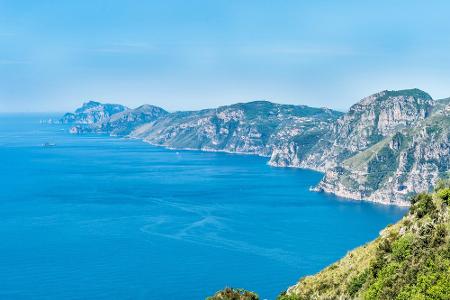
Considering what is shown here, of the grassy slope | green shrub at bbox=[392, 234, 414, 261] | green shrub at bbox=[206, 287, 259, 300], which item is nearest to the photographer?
green shrub at bbox=[206, 287, 259, 300]

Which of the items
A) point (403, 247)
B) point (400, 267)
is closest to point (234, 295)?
point (400, 267)

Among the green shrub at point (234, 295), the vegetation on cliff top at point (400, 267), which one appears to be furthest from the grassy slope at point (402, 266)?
the green shrub at point (234, 295)

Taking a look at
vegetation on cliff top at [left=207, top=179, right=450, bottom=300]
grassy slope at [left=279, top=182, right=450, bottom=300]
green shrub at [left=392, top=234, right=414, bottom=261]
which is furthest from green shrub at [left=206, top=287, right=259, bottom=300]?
green shrub at [left=392, top=234, right=414, bottom=261]

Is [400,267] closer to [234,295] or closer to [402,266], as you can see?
[402,266]

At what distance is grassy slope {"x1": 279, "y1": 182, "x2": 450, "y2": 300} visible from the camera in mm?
71725

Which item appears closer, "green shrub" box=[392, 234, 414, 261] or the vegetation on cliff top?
the vegetation on cliff top

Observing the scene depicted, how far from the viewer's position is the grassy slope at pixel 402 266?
7173cm

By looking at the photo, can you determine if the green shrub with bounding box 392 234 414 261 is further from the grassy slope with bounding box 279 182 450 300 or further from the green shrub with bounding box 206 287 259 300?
the green shrub with bounding box 206 287 259 300

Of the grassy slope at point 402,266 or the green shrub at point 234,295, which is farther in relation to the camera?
the grassy slope at point 402,266

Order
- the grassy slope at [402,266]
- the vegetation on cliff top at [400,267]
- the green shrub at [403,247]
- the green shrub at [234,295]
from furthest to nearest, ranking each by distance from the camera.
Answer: the green shrub at [403,247], the grassy slope at [402,266], the vegetation on cliff top at [400,267], the green shrub at [234,295]

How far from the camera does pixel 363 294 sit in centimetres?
7506

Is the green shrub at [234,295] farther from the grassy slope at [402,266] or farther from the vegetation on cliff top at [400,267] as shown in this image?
the grassy slope at [402,266]

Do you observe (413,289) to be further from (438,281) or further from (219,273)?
(219,273)

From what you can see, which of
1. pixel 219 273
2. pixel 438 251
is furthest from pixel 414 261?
pixel 219 273
